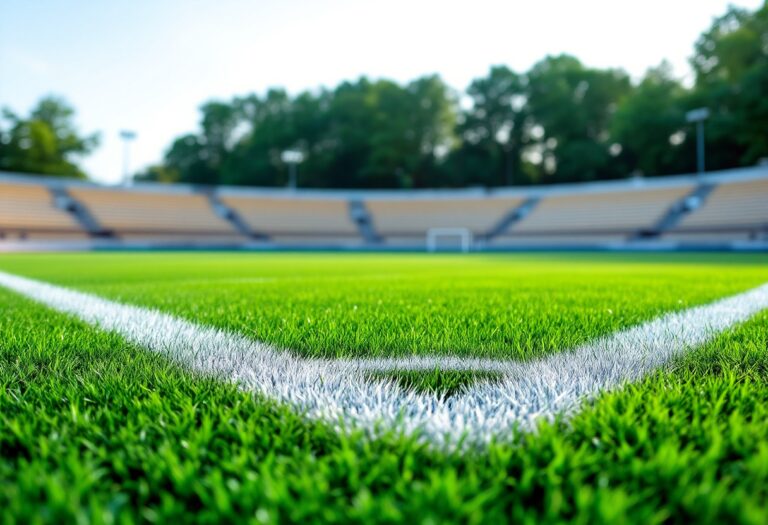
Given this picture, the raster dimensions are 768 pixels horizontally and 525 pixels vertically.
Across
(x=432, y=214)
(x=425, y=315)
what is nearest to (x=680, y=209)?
(x=432, y=214)

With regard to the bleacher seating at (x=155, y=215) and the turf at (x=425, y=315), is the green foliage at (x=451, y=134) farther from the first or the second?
the turf at (x=425, y=315)

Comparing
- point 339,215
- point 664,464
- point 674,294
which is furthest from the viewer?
point 339,215

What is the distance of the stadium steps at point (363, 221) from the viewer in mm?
36094

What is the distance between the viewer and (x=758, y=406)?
44.9 inches

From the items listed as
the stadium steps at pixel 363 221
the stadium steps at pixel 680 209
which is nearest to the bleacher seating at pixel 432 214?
the stadium steps at pixel 363 221

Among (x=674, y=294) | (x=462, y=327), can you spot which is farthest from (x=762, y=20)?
(x=462, y=327)

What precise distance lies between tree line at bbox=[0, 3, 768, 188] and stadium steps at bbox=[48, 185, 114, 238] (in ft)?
48.8

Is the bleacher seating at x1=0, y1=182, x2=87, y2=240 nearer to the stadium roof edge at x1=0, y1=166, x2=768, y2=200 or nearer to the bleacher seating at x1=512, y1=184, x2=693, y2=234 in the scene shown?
the stadium roof edge at x1=0, y1=166, x2=768, y2=200

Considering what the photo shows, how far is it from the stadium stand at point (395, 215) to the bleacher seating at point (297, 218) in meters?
0.07

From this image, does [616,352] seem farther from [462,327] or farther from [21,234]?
[21,234]

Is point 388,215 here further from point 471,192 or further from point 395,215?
point 471,192

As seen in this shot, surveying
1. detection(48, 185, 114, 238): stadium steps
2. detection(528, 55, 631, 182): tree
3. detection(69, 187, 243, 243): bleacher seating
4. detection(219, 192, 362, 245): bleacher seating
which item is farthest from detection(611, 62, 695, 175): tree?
detection(48, 185, 114, 238): stadium steps

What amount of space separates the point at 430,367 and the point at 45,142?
49.8 m

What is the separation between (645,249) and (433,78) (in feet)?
89.2
